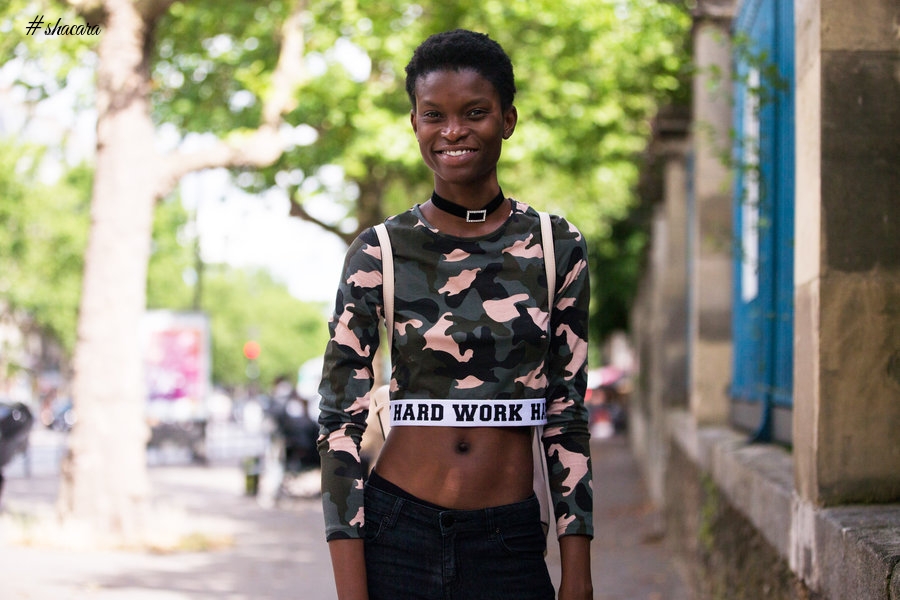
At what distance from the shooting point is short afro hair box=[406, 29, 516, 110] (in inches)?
118

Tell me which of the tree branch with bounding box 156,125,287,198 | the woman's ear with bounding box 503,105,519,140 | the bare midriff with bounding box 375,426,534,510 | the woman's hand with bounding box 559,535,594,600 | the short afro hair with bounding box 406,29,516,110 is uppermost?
the tree branch with bounding box 156,125,287,198

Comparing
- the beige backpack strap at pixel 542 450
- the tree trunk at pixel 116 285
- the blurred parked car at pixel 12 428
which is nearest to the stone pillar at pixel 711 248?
the blurred parked car at pixel 12 428

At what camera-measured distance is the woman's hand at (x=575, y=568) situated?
2889 millimetres

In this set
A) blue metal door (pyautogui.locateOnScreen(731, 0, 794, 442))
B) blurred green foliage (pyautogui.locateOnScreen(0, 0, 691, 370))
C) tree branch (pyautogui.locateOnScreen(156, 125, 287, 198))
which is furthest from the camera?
blurred green foliage (pyautogui.locateOnScreen(0, 0, 691, 370))

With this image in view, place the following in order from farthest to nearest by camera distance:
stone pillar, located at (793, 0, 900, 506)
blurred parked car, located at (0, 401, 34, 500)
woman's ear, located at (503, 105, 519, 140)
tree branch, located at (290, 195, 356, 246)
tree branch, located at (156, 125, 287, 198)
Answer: tree branch, located at (290, 195, 356, 246)
tree branch, located at (156, 125, 287, 198)
blurred parked car, located at (0, 401, 34, 500)
stone pillar, located at (793, 0, 900, 506)
woman's ear, located at (503, 105, 519, 140)

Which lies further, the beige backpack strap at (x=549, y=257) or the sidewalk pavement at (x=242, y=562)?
the sidewalk pavement at (x=242, y=562)

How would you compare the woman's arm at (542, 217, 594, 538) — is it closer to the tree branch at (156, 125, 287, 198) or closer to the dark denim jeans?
the dark denim jeans

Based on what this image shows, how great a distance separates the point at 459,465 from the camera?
2887mm

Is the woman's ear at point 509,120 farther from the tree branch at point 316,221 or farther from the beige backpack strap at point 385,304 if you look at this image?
the tree branch at point 316,221

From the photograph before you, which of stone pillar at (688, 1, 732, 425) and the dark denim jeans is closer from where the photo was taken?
the dark denim jeans

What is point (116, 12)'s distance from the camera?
12172mm

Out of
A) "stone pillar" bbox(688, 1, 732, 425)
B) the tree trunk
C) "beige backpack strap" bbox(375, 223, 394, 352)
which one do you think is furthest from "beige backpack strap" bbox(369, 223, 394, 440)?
the tree trunk

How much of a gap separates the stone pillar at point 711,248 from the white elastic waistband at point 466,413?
6.94m

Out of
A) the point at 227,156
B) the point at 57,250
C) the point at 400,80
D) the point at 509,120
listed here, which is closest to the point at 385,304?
the point at 509,120
